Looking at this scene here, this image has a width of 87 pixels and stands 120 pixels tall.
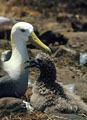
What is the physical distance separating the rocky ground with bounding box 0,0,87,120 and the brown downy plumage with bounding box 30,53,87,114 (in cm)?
20

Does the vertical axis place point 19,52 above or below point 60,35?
above

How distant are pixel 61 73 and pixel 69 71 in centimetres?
44

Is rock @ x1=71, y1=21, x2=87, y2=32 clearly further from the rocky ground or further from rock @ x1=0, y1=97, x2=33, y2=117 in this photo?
rock @ x1=0, y1=97, x2=33, y2=117

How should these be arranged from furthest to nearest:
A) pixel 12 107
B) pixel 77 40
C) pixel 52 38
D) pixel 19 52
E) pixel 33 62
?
1. pixel 77 40
2. pixel 52 38
3. pixel 19 52
4. pixel 33 62
5. pixel 12 107

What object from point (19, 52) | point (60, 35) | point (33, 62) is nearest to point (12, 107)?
point (33, 62)

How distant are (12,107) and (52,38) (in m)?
7.08

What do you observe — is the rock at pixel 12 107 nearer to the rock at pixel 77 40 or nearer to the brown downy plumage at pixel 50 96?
the brown downy plumage at pixel 50 96

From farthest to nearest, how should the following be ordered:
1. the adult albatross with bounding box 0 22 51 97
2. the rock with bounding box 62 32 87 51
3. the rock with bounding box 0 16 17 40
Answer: the rock with bounding box 62 32 87 51, the rock with bounding box 0 16 17 40, the adult albatross with bounding box 0 22 51 97

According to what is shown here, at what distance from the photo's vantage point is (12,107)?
6316mm

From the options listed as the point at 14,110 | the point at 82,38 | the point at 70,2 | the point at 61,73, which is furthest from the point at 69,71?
the point at 70,2

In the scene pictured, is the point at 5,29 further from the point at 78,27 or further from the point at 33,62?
the point at 33,62

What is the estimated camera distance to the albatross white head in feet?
23.6

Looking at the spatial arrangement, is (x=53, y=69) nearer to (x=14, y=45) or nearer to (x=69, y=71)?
(x=14, y=45)

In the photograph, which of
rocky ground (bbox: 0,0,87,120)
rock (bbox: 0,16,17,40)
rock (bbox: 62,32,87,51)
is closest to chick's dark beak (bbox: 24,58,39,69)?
rocky ground (bbox: 0,0,87,120)
